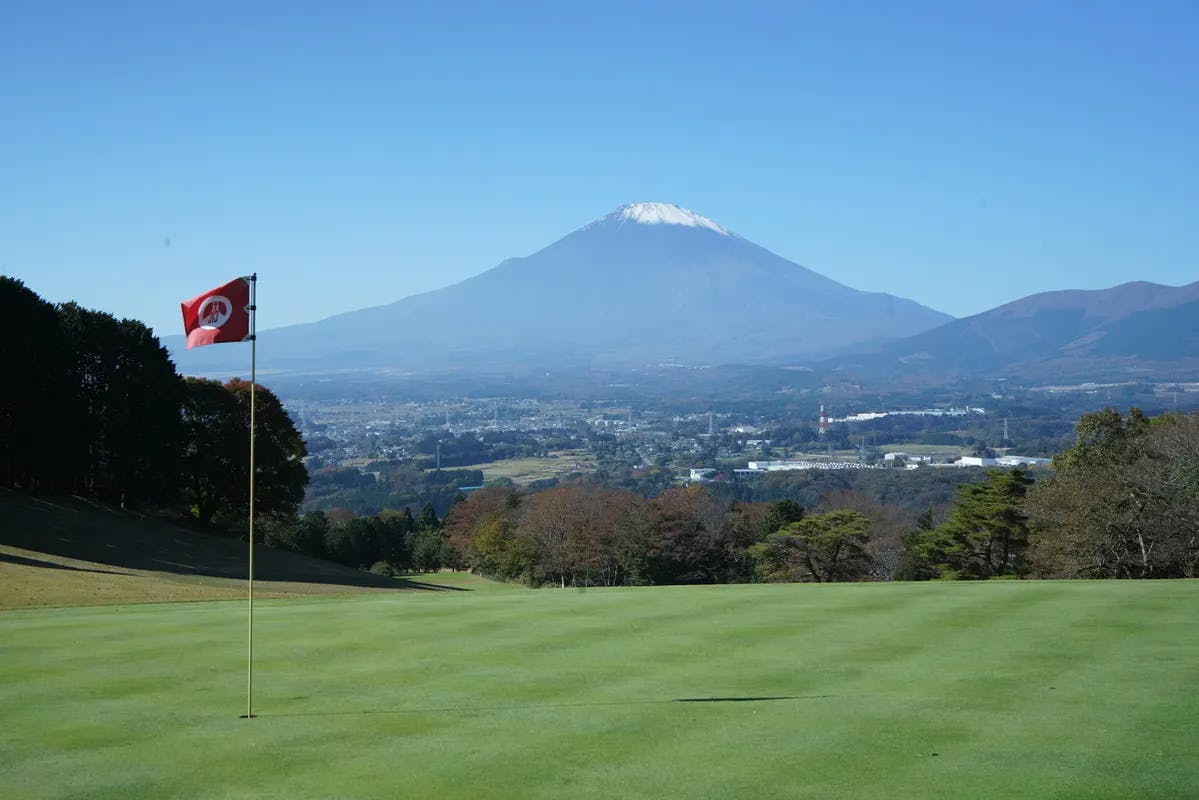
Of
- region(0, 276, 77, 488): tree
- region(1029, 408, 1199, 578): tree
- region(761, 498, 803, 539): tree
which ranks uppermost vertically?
region(0, 276, 77, 488): tree

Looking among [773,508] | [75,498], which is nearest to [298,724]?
[75,498]

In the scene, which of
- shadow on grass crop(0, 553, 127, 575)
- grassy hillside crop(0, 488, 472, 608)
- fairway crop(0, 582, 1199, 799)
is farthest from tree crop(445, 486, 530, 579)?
fairway crop(0, 582, 1199, 799)

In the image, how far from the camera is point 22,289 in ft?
159

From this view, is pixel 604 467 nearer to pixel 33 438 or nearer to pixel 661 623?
pixel 33 438

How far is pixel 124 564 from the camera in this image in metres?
38.2

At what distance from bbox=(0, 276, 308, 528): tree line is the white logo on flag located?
1475 inches

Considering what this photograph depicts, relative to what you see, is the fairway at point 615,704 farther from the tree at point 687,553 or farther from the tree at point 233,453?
the tree at point 233,453

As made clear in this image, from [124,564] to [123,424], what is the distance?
13817mm

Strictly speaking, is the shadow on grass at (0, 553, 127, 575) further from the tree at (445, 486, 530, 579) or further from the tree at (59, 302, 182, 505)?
the tree at (445, 486, 530, 579)

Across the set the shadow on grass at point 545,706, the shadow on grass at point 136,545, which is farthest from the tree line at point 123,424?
the shadow on grass at point 545,706

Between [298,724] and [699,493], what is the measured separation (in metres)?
59.7

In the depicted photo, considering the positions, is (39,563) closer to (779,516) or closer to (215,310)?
(215,310)

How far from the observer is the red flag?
536 inches

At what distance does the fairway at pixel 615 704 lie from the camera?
10.2 metres
